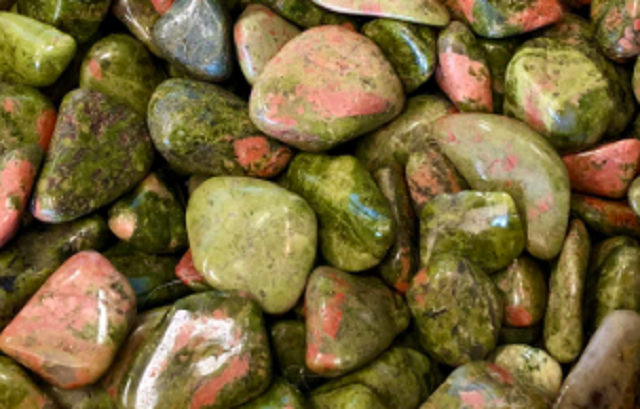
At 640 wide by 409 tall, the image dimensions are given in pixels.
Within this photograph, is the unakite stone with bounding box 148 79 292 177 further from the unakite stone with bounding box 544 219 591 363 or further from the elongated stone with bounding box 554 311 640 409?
the elongated stone with bounding box 554 311 640 409

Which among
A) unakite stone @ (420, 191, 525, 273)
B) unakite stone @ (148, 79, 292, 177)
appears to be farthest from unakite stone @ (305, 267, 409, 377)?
unakite stone @ (148, 79, 292, 177)

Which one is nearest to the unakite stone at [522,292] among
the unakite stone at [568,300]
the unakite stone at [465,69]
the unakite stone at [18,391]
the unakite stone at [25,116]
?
the unakite stone at [568,300]

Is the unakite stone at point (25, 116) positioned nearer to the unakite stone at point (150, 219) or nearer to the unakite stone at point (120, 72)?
the unakite stone at point (120, 72)

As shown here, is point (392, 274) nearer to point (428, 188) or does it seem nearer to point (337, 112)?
point (428, 188)

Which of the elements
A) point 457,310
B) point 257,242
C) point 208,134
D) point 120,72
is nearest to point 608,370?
point 457,310

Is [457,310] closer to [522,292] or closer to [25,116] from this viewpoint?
[522,292]

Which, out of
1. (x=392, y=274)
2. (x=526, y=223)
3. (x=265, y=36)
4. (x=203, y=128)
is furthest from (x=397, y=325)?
(x=265, y=36)

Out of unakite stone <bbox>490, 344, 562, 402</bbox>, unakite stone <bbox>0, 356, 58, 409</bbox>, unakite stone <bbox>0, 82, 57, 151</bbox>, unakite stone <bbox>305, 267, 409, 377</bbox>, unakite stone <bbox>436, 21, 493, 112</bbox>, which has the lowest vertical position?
unakite stone <bbox>0, 356, 58, 409</bbox>
